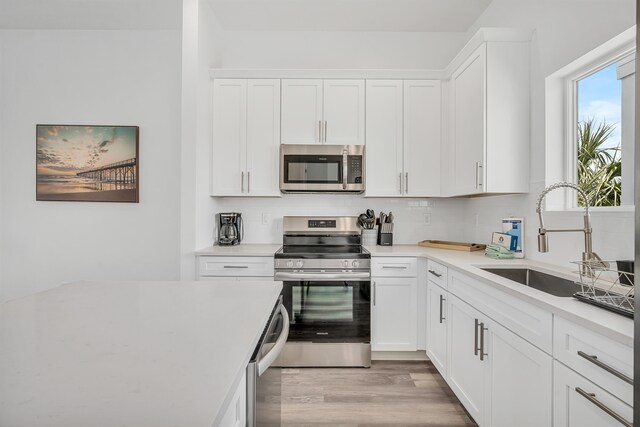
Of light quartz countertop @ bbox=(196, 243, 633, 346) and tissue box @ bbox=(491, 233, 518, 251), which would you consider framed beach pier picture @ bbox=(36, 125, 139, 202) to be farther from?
tissue box @ bbox=(491, 233, 518, 251)

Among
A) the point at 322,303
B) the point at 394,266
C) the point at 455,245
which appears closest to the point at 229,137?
the point at 322,303

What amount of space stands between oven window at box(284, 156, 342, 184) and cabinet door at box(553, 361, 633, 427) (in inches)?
82.7

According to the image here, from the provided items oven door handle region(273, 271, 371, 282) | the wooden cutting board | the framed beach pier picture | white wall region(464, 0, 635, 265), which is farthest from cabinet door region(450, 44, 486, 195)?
the framed beach pier picture

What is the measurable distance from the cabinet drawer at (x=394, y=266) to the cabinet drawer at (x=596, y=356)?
1.49 m

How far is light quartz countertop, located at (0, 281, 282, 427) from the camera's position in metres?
0.48

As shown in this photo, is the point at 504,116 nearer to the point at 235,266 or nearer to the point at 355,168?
the point at 355,168

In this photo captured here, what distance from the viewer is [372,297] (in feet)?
8.73

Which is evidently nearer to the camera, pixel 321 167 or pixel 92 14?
pixel 321 167

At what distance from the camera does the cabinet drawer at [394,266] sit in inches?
105

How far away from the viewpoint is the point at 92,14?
3057 millimetres

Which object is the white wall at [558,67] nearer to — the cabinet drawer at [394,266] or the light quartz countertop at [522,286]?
the light quartz countertop at [522,286]

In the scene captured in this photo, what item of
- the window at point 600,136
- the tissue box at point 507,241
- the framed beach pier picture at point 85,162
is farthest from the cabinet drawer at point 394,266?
the framed beach pier picture at point 85,162

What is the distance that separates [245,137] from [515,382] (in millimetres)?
2573

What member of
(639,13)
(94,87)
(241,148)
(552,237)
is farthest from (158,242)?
(639,13)
